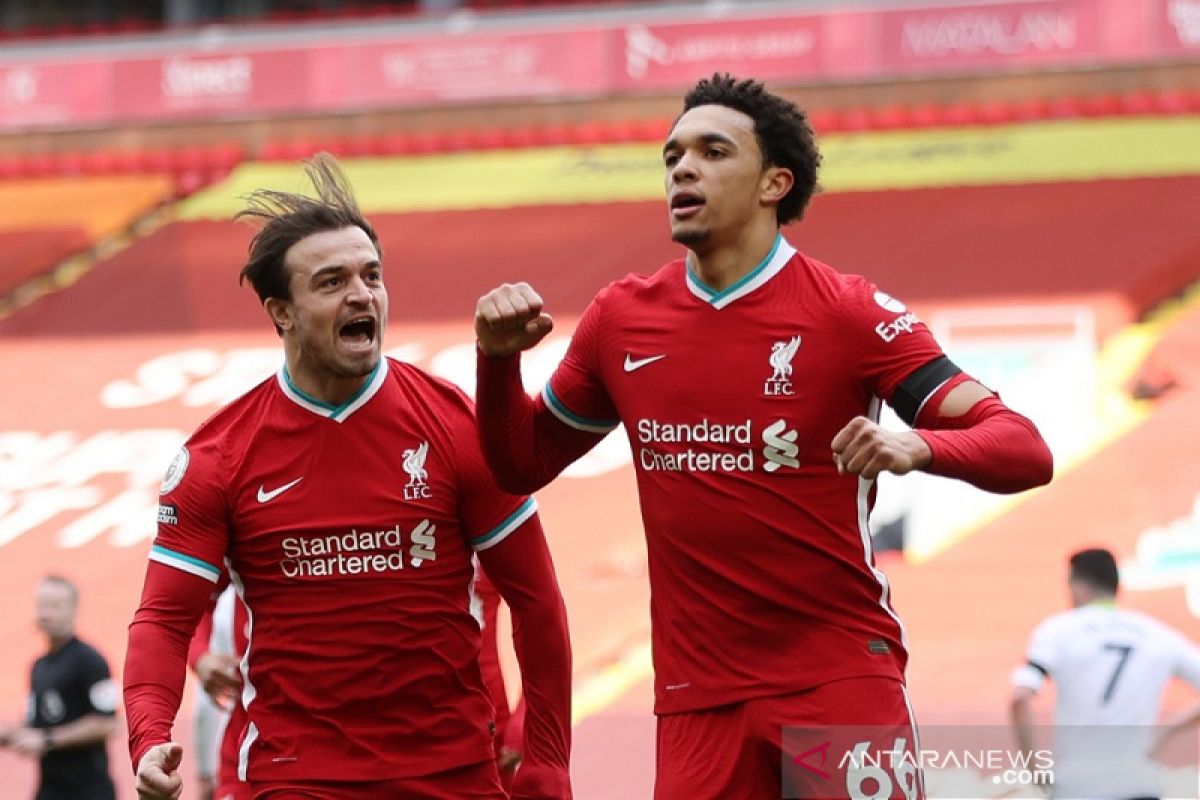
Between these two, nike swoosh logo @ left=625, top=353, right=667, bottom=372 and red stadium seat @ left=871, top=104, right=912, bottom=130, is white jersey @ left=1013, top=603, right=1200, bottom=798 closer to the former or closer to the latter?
nike swoosh logo @ left=625, top=353, right=667, bottom=372

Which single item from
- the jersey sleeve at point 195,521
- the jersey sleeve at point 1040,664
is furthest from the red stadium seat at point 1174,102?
the jersey sleeve at point 195,521

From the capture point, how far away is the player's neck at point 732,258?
174 inches

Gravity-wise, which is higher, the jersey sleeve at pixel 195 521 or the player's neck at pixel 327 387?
the player's neck at pixel 327 387

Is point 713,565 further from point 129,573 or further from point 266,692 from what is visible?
point 129,573

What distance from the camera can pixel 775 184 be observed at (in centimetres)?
454

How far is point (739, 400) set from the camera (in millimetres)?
4301

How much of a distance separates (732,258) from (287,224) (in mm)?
1231

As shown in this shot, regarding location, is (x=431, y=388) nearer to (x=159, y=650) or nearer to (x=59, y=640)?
(x=159, y=650)

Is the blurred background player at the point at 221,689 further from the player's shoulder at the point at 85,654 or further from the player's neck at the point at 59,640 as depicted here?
the player's neck at the point at 59,640

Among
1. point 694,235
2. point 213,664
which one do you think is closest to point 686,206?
point 694,235

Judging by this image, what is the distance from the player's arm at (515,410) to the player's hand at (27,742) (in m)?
4.52

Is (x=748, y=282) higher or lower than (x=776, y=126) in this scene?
lower

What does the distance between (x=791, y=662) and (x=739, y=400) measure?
60 cm

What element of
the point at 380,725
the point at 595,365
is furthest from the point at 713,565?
the point at 380,725
